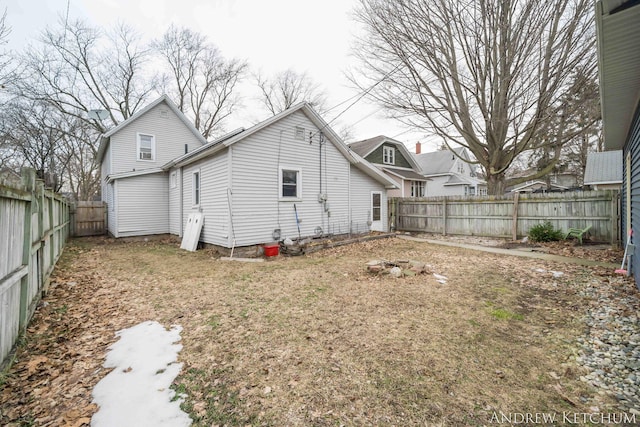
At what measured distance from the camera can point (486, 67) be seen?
11156 mm

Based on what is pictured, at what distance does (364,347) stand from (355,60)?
13.4 metres

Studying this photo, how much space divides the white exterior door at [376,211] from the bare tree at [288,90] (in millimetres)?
17223

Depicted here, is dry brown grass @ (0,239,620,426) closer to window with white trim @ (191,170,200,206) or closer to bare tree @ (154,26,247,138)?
window with white trim @ (191,170,200,206)

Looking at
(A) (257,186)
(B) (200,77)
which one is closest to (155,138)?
(A) (257,186)

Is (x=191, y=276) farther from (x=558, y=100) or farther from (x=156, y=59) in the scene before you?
(x=156, y=59)

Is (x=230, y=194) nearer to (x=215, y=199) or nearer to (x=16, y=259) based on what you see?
(x=215, y=199)

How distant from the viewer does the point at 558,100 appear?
34.0 feet

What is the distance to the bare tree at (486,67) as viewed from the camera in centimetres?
984

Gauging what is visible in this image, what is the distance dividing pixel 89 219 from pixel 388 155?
19937 millimetres

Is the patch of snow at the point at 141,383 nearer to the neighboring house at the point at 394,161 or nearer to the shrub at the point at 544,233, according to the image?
the shrub at the point at 544,233

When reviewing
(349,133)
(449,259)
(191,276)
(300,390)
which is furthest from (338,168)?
(349,133)

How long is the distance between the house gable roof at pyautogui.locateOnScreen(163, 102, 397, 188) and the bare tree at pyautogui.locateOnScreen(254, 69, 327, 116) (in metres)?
17.5

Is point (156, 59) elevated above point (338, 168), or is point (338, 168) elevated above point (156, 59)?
point (156, 59)

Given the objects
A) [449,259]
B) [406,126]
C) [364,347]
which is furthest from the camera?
[406,126]
